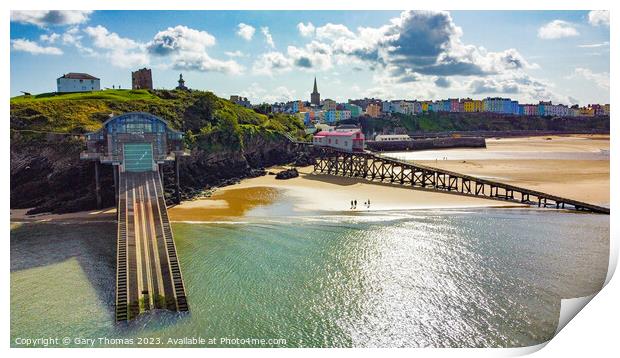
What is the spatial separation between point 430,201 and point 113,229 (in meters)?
28.0

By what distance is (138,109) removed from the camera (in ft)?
186

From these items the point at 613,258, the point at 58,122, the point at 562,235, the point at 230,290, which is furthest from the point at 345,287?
the point at 58,122

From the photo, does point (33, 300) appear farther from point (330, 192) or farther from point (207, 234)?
point (330, 192)

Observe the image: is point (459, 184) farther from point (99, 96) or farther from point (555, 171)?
point (99, 96)

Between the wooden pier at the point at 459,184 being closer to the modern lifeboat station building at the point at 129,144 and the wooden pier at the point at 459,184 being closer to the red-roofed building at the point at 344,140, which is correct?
the red-roofed building at the point at 344,140

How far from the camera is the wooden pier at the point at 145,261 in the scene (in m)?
21.3

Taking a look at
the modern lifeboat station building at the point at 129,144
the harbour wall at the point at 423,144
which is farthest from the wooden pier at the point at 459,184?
the harbour wall at the point at 423,144

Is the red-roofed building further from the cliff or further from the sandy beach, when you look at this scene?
the cliff

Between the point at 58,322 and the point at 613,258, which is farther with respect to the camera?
the point at 613,258

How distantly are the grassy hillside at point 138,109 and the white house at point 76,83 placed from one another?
2.03 metres

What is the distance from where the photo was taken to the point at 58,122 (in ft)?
159

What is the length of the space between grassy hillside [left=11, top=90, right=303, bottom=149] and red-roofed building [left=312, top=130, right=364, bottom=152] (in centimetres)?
937

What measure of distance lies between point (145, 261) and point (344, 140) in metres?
43.1

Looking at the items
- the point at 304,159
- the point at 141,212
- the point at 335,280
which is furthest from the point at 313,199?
the point at 304,159
